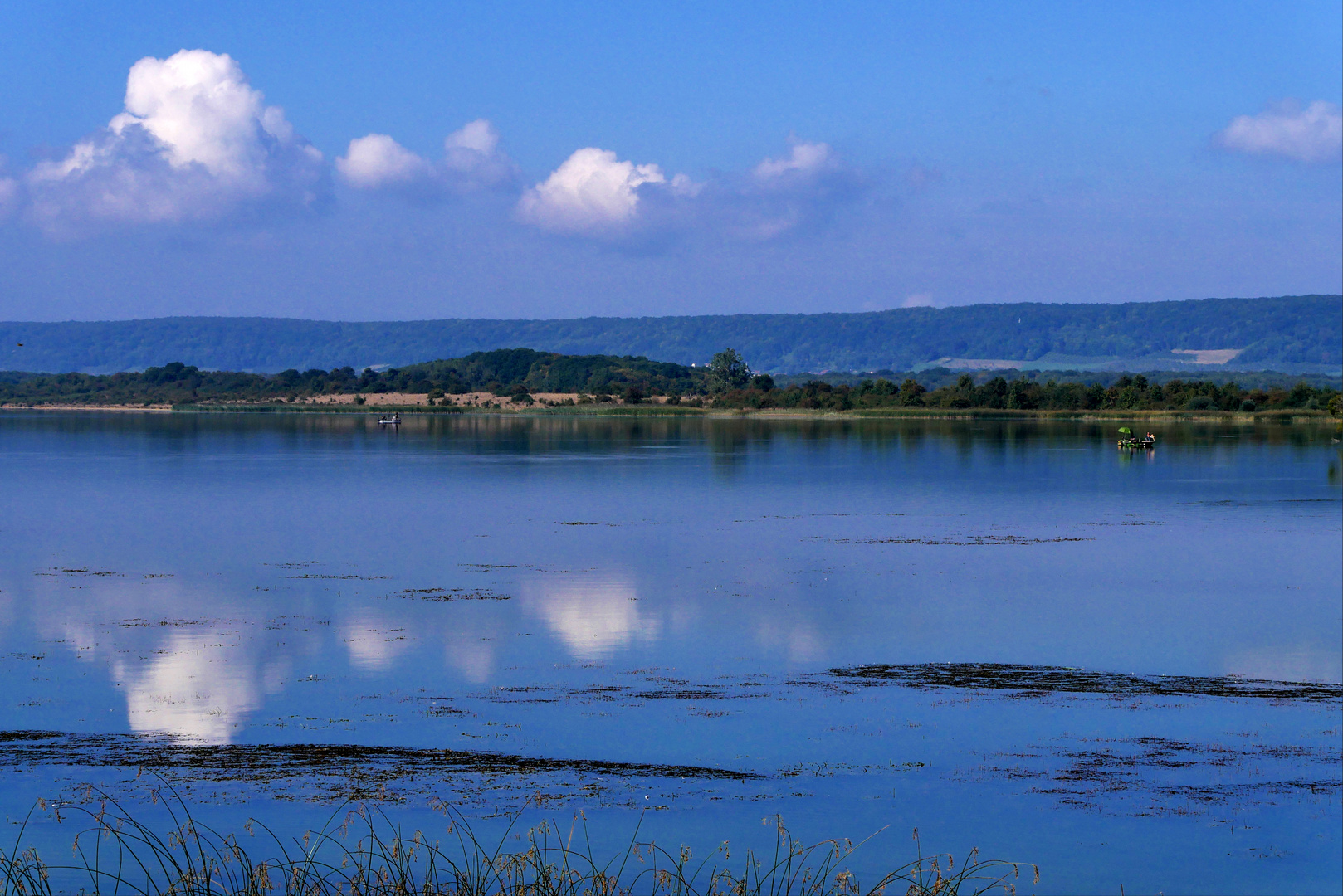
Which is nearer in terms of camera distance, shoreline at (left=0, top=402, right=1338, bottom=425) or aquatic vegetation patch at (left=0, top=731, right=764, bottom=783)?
aquatic vegetation patch at (left=0, top=731, right=764, bottom=783)

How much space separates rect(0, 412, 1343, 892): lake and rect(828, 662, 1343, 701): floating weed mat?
0.31 ft

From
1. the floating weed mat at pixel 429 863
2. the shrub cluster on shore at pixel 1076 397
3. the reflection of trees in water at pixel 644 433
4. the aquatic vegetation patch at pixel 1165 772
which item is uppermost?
the shrub cluster on shore at pixel 1076 397

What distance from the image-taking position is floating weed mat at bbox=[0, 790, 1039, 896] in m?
11.2

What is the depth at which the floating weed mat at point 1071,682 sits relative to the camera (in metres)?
19.3

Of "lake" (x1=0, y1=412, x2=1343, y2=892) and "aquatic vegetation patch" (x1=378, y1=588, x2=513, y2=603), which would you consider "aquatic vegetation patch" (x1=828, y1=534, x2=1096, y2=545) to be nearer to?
"lake" (x1=0, y1=412, x2=1343, y2=892)

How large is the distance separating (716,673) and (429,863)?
8696 millimetres

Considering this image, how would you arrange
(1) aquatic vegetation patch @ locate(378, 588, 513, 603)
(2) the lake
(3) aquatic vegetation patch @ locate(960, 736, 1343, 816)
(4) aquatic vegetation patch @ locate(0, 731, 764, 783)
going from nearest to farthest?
1. (2) the lake
2. (3) aquatic vegetation patch @ locate(960, 736, 1343, 816)
3. (4) aquatic vegetation patch @ locate(0, 731, 764, 783)
4. (1) aquatic vegetation patch @ locate(378, 588, 513, 603)

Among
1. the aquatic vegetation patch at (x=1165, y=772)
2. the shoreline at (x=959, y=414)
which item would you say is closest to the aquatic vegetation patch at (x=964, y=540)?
the aquatic vegetation patch at (x=1165, y=772)

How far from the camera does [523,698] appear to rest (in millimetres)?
18328

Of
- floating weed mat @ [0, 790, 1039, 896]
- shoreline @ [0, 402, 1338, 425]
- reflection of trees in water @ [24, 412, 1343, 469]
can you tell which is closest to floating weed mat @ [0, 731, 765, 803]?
floating weed mat @ [0, 790, 1039, 896]

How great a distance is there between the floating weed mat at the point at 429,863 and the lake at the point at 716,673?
330 mm

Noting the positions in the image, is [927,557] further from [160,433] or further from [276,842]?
[160,433]

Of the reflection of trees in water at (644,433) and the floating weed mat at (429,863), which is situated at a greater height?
the reflection of trees in water at (644,433)

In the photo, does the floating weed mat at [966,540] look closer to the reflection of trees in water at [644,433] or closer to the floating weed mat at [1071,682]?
the floating weed mat at [1071,682]
